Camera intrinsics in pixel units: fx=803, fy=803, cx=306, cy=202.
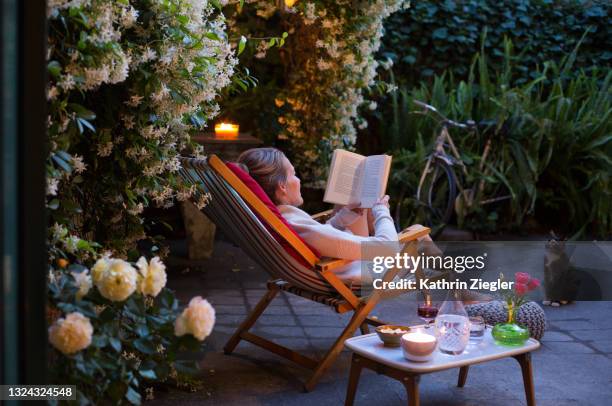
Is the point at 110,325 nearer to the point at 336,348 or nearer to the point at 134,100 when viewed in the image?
the point at 134,100

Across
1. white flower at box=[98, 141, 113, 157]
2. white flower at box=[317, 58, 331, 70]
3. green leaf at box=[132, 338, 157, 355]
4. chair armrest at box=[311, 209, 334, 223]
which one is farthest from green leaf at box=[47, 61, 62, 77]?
white flower at box=[317, 58, 331, 70]

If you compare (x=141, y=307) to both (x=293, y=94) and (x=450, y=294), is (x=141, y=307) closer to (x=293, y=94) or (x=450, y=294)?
(x=450, y=294)

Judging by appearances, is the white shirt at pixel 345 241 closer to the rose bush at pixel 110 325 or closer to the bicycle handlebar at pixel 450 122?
the rose bush at pixel 110 325

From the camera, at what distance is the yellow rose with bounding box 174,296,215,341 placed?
1.98 meters

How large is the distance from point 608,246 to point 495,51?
216 cm

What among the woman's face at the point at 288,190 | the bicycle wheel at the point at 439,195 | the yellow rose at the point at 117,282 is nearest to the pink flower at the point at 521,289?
the woman's face at the point at 288,190

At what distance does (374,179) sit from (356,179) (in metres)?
0.12

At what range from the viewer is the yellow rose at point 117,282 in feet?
6.47

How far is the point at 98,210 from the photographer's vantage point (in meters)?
2.79

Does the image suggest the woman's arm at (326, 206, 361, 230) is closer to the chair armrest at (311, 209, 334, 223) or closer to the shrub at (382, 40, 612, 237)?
the chair armrest at (311, 209, 334, 223)

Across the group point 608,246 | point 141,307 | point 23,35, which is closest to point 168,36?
point 141,307

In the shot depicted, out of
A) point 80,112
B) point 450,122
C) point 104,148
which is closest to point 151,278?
point 80,112

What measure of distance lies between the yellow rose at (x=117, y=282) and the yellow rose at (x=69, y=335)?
0.45ft

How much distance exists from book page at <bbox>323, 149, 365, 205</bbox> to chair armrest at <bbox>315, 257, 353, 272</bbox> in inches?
14.3
